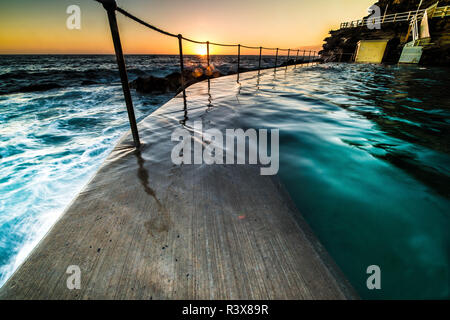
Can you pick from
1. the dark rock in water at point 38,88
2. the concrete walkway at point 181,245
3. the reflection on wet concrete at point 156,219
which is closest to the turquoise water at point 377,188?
the concrete walkway at point 181,245

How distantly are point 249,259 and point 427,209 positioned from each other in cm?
143

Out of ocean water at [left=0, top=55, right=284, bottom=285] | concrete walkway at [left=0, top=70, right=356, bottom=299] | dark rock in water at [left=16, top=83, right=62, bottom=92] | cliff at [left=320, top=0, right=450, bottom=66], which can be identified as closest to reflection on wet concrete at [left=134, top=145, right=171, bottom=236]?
concrete walkway at [left=0, top=70, right=356, bottom=299]

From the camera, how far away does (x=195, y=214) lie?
1.29 m

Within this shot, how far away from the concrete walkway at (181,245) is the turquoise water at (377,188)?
20cm

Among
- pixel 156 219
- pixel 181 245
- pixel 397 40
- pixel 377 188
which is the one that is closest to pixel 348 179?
pixel 377 188

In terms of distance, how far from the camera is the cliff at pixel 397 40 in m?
13.5

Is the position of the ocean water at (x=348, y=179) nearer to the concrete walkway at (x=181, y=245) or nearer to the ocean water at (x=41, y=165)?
the ocean water at (x=41, y=165)

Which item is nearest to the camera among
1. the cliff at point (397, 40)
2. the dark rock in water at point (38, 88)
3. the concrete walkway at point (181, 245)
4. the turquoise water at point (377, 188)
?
the concrete walkway at point (181, 245)

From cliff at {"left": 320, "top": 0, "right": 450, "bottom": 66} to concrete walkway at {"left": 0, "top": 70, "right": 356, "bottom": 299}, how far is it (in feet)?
70.3

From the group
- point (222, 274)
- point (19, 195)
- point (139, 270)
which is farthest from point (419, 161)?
point (19, 195)

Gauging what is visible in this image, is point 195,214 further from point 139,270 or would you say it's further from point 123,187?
point 123,187

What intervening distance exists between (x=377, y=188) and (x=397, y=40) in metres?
28.4

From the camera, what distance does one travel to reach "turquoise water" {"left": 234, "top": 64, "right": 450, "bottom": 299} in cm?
97

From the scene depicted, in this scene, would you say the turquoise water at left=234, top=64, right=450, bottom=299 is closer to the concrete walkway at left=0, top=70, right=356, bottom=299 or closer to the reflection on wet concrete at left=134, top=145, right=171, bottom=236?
the concrete walkway at left=0, top=70, right=356, bottom=299
